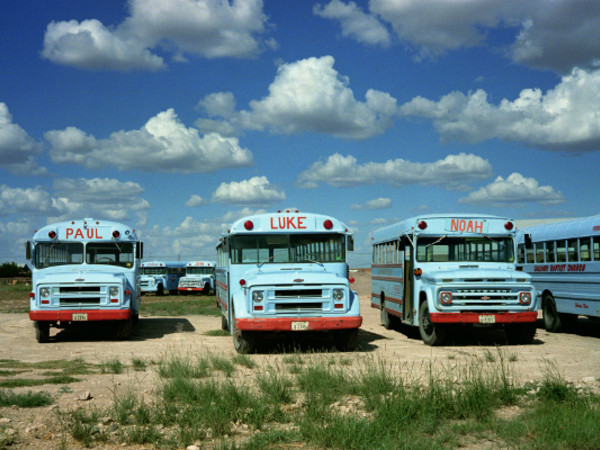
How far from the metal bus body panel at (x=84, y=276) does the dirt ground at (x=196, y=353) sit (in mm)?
725

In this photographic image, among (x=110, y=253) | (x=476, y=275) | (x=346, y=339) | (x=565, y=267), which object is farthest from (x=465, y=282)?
(x=110, y=253)

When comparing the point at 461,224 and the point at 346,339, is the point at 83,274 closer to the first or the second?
the point at 346,339

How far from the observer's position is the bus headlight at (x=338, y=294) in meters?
12.1

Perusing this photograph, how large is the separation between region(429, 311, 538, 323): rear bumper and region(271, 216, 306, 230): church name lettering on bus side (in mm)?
2989

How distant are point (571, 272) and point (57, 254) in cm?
1147

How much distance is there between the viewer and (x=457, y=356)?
11.8m

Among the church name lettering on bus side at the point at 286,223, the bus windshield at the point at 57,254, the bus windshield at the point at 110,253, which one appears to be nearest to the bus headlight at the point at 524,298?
the church name lettering on bus side at the point at 286,223

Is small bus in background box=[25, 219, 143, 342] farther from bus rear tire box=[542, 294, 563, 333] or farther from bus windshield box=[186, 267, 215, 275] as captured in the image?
bus windshield box=[186, 267, 215, 275]

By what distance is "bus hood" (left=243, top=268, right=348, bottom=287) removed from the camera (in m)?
11.9

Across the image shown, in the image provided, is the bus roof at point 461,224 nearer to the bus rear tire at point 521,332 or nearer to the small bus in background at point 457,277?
the small bus in background at point 457,277

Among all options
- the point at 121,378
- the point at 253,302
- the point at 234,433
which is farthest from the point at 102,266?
the point at 234,433

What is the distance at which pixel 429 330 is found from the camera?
45.1ft

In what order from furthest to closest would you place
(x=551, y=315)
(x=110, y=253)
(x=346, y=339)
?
(x=551, y=315)
(x=110, y=253)
(x=346, y=339)

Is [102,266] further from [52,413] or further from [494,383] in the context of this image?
[494,383]
